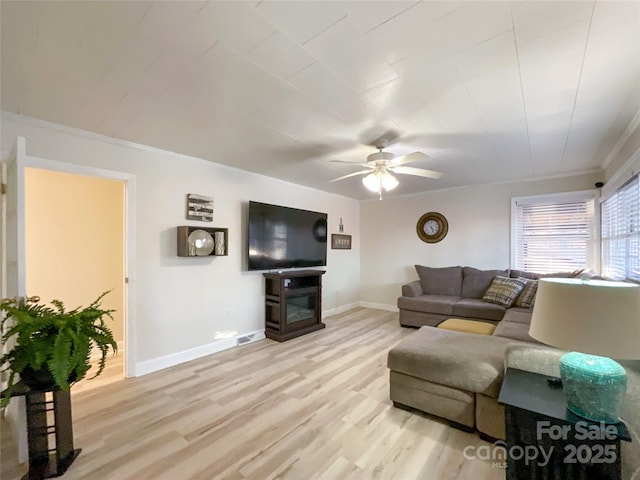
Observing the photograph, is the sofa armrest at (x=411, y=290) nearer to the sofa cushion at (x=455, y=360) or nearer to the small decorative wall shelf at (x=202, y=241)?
the sofa cushion at (x=455, y=360)

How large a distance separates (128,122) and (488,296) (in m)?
4.92

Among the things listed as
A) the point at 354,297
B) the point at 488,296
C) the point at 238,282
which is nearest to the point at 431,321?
the point at 488,296

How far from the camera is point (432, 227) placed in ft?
17.9

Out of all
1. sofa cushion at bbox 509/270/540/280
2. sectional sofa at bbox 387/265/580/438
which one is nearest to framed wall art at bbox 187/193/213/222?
sectional sofa at bbox 387/265/580/438

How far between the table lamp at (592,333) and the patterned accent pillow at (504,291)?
309 centimetres

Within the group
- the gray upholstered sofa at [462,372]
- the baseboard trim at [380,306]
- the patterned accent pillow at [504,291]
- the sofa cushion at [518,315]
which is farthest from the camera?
the baseboard trim at [380,306]

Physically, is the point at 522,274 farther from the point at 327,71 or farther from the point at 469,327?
the point at 327,71

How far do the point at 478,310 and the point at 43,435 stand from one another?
4.60 metres

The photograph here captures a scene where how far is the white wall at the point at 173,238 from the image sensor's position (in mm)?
2605

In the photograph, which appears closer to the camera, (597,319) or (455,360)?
(597,319)

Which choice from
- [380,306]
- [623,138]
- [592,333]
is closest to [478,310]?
[380,306]

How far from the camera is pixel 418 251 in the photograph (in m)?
5.63

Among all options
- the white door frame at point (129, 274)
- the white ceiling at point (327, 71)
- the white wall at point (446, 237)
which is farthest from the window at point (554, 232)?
the white door frame at point (129, 274)

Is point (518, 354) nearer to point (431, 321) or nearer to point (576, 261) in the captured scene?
point (431, 321)
